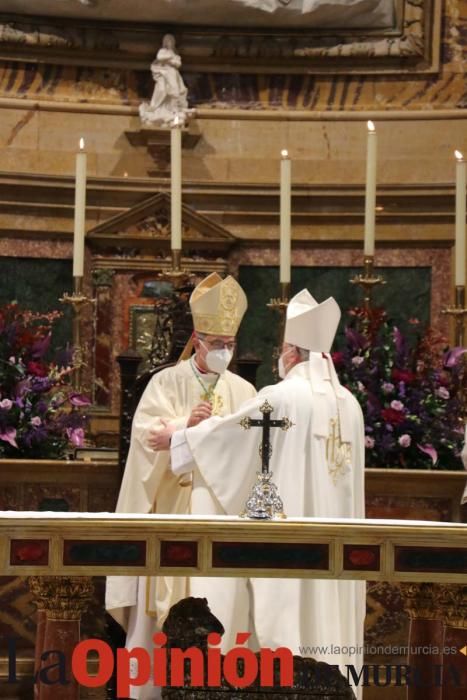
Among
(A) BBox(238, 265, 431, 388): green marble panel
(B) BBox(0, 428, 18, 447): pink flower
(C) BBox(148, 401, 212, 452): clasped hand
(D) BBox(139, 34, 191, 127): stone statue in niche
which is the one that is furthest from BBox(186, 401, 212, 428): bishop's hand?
(D) BBox(139, 34, 191, 127): stone statue in niche

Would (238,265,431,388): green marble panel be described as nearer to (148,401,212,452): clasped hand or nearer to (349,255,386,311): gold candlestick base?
(349,255,386,311): gold candlestick base

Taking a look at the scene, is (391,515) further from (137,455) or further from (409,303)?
(409,303)

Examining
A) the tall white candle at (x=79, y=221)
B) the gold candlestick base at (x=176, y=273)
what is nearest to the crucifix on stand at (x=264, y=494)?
the gold candlestick base at (x=176, y=273)

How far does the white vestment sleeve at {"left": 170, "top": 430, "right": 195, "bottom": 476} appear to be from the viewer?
7.04 metres

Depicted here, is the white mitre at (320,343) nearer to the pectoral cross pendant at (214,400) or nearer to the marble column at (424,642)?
the pectoral cross pendant at (214,400)

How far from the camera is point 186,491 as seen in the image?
7559 millimetres

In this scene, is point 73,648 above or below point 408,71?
below

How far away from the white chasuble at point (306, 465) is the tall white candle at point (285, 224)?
0.85 m

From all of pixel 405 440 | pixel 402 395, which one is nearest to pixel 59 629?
pixel 405 440

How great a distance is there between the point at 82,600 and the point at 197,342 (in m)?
1.89

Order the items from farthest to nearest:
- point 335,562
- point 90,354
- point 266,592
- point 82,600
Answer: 1. point 90,354
2. point 266,592
3. point 82,600
4. point 335,562

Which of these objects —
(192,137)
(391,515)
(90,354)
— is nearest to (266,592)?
(391,515)

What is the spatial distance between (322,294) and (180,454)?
348 cm

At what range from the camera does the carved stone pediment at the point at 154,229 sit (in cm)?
1008
